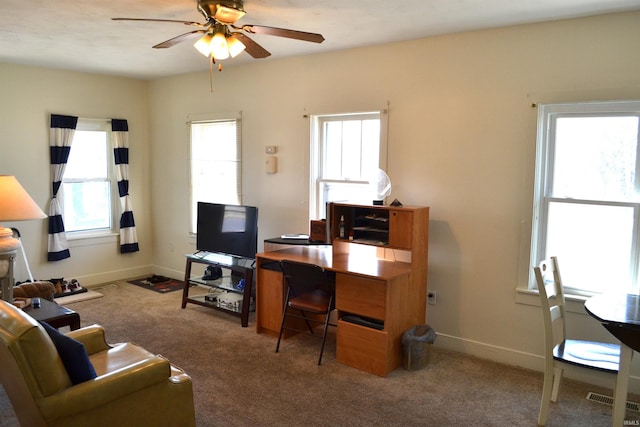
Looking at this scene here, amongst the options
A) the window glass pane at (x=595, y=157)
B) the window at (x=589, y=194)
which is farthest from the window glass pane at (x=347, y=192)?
the window glass pane at (x=595, y=157)

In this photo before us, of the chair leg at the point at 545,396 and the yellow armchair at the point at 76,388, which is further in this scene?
the chair leg at the point at 545,396

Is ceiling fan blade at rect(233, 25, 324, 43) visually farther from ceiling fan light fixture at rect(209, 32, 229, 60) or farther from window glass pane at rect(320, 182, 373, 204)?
window glass pane at rect(320, 182, 373, 204)

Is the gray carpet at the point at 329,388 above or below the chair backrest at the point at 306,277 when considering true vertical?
below

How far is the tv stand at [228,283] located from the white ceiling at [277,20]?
203 cm

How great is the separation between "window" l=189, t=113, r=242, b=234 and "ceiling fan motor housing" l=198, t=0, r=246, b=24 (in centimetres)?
238

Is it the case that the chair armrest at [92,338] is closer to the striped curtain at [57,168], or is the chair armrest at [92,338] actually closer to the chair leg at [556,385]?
the chair leg at [556,385]

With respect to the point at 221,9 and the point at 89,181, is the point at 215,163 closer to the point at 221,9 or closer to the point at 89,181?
the point at 89,181

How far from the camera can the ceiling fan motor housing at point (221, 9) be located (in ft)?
9.21

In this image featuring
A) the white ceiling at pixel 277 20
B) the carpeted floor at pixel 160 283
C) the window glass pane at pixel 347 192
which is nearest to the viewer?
the white ceiling at pixel 277 20

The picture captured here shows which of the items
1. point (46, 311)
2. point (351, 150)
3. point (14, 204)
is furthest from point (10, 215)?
point (351, 150)

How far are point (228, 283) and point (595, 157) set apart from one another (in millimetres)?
3423

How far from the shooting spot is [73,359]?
216 centimetres

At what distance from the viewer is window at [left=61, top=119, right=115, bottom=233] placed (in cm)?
576

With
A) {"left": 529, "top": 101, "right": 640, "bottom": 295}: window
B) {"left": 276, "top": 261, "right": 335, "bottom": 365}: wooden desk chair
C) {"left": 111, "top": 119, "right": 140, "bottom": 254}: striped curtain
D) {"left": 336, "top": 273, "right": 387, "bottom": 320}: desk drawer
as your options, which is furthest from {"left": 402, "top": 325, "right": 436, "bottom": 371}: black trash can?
{"left": 111, "top": 119, "right": 140, "bottom": 254}: striped curtain
